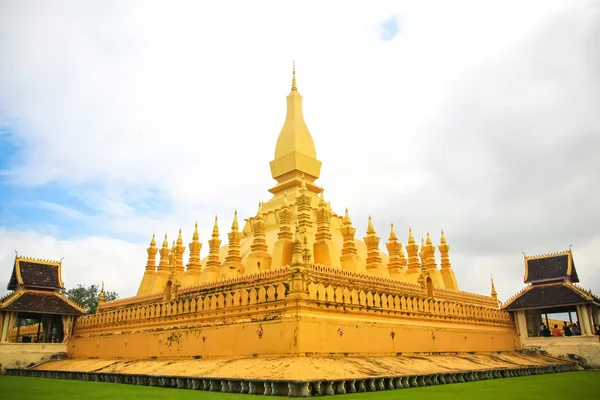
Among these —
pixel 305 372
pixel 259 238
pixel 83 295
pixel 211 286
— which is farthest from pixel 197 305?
pixel 83 295

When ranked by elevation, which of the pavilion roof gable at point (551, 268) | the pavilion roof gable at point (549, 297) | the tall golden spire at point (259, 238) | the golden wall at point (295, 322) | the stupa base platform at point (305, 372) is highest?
the tall golden spire at point (259, 238)

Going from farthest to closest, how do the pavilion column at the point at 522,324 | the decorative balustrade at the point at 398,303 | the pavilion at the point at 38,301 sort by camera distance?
the pavilion column at the point at 522,324
the pavilion at the point at 38,301
the decorative balustrade at the point at 398,303

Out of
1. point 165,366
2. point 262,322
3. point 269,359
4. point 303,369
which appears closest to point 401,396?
point 303,369

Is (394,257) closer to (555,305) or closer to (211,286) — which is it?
(555,305)

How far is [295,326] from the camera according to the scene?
11773mm

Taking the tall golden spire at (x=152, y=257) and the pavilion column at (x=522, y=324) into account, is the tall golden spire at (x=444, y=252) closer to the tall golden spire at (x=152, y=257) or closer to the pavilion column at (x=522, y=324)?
the pavilion column at (x=522, y=324)

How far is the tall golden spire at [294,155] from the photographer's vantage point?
83.7 ft

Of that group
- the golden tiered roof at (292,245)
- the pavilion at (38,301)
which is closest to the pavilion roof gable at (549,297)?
the golden tiered roof at (292,245)

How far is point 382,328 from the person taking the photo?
1425 cm

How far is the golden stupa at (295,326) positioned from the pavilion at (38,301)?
2.90 ft

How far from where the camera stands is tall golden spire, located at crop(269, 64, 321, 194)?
25500 mm

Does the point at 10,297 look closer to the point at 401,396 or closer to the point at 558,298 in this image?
the point at 401,396

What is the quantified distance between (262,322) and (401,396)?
4577 mm

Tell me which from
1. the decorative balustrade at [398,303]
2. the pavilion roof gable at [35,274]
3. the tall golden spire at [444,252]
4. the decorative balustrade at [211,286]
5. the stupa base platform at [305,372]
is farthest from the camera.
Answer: the tall golden spire at [444,252]
